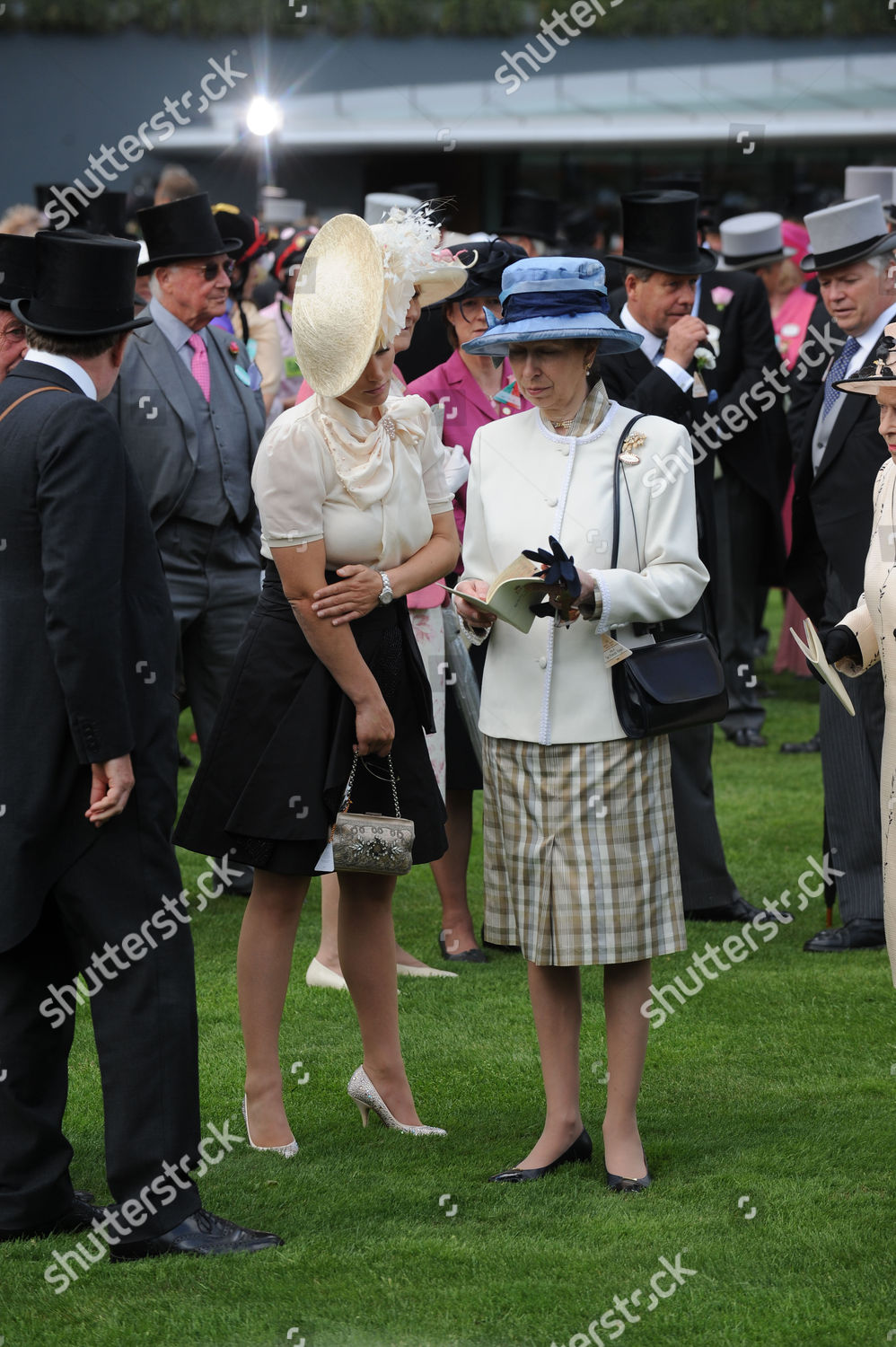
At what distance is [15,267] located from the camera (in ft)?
14.4

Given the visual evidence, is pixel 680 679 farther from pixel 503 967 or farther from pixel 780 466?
pixel 780 466

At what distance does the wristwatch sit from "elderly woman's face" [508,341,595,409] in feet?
1.72

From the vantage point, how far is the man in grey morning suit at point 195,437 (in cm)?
591

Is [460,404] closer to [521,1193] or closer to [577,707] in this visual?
[577,707]

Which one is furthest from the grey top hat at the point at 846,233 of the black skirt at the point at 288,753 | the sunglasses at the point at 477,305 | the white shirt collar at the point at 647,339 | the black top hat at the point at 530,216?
the black top hat at the point at 530,216

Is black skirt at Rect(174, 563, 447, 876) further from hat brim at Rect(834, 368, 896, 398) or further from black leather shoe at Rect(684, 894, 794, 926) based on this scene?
black leather shoe at Rect(684, 894, 794, 926)

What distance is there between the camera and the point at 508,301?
3801mm

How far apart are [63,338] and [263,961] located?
150cm

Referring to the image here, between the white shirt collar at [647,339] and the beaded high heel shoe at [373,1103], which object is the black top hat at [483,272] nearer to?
the white shirt collar at [647,339]

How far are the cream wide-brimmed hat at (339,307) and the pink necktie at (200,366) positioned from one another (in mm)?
2381

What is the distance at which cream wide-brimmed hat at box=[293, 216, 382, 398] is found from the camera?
12.2 ft

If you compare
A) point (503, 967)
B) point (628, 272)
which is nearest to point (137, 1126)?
point (503, 967)

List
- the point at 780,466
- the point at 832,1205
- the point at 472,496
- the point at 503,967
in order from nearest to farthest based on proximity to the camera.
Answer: the point at 832,1205, the point at 472,496, the point at 503,967, the point at 780,466

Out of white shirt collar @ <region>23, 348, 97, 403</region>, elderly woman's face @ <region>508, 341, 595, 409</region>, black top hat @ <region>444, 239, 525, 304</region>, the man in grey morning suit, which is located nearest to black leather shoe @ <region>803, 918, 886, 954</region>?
the man in grey morning suit
